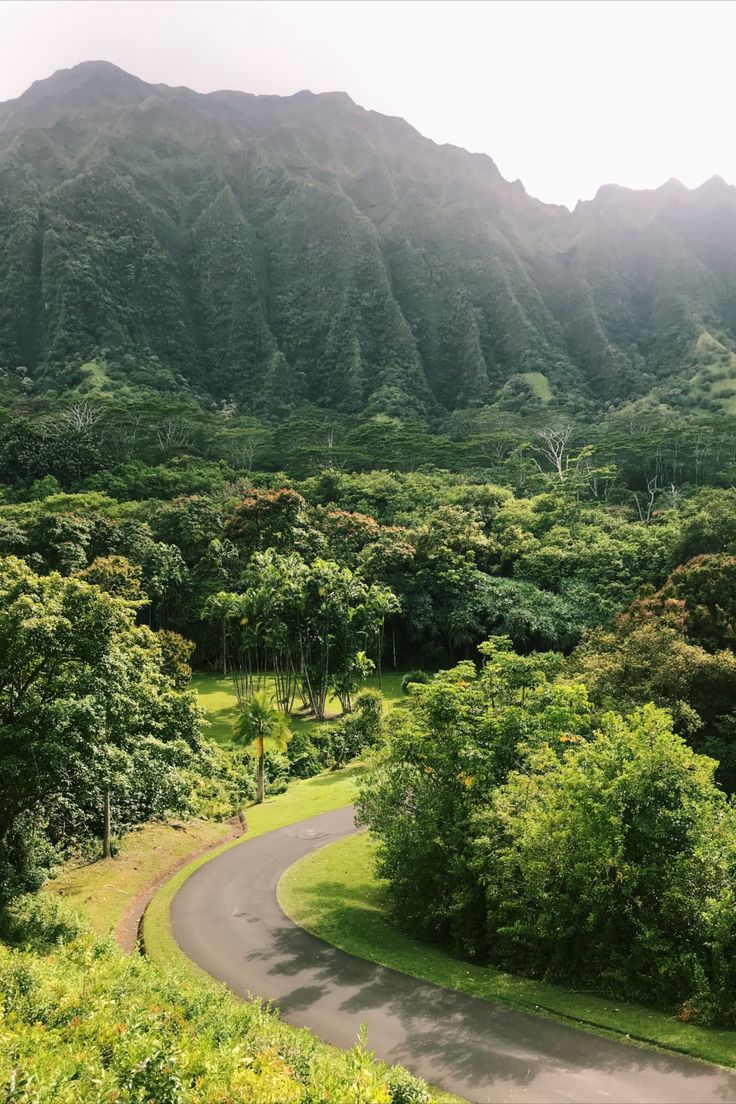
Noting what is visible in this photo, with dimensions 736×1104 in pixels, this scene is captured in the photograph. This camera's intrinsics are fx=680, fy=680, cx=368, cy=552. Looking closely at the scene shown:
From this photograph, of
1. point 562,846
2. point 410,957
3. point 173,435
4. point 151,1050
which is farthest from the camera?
point 173,435

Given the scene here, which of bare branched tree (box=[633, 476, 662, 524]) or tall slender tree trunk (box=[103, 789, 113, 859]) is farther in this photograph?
bare branched tree (box=[633, 476, 662, 524])

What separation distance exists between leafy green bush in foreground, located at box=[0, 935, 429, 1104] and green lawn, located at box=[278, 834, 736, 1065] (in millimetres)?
4456

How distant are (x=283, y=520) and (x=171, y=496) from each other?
1942cm

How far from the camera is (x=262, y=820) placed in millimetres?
28234

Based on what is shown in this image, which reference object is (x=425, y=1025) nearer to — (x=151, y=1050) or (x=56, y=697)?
(x=151, y=1050)

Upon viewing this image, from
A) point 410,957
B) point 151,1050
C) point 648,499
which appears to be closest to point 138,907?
point 410,957

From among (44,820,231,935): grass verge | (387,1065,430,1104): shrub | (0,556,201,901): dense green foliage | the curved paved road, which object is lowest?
(44,820,231,935): grass verge

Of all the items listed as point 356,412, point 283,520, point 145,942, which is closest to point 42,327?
point 356,412

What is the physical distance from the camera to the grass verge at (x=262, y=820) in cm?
1681

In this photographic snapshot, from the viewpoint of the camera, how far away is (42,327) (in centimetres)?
12550

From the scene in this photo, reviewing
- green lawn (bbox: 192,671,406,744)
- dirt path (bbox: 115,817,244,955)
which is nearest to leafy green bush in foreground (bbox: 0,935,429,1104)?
dirt path (bbox: 115,817,244,955)

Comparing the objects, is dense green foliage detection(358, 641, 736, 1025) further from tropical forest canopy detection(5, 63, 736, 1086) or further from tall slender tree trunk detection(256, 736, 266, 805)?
tall slender tree trunk detection(256, 736, 266, 805)

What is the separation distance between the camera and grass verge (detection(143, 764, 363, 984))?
16.8m

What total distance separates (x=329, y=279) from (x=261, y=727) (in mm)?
143833
